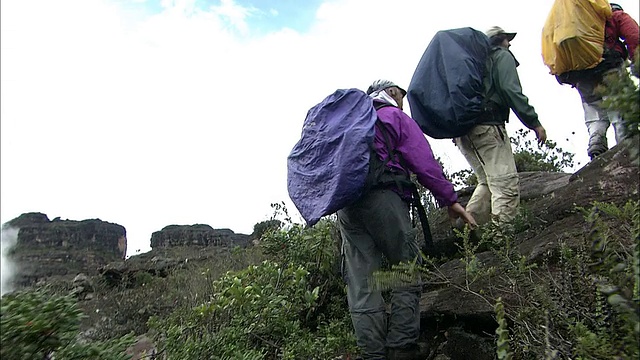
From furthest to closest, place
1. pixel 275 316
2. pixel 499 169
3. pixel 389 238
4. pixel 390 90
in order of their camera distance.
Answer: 1. pixel 499 169
2. pixel 390 90
3. pixel 275 316
4. pixel 389 238

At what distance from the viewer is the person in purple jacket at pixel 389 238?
3.56 metres

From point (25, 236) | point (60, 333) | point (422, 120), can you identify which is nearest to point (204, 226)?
point (25, 236)

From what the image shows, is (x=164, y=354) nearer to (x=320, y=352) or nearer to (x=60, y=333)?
(x=320, y=352)

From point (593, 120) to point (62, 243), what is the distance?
36.6 meters

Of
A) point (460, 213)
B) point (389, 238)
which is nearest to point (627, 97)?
point (389, 238)

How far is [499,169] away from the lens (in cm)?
493

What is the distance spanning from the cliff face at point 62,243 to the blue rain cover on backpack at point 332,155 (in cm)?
2899

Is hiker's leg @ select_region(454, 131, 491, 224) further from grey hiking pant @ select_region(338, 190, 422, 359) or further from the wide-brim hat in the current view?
grey hiking pant @ select_region(338, 190, 422, 359)

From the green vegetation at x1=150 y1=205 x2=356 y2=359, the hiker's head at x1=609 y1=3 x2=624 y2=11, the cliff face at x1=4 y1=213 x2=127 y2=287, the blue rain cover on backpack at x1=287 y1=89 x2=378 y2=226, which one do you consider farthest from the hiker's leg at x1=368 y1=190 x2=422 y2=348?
the cliff face at x1=4 y1=213 x2=127 y2=287

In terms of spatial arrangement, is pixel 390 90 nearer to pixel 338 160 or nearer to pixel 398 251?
pixel 338 160

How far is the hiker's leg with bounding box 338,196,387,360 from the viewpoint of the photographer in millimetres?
3580

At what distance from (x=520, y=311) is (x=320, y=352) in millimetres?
1642

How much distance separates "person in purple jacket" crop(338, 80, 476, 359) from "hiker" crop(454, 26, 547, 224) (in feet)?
3.87

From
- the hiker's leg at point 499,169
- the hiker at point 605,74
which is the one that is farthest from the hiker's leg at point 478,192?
the hiker at point 605,74
